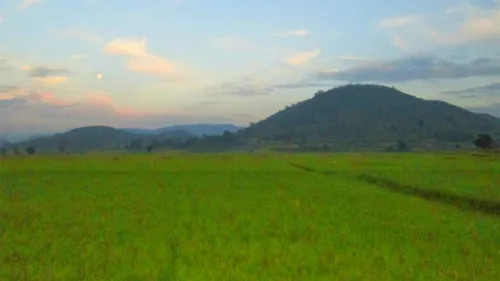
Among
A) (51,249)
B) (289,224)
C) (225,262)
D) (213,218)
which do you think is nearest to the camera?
(225,262)

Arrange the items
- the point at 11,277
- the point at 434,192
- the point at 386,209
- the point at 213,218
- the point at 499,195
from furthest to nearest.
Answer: the point at 434,192
the point at 499,195
the point at 386,209
the point at 213,218
the point at 11,277

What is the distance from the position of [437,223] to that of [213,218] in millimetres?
7740

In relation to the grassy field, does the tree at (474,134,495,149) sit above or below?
above

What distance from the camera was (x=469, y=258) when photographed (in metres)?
12.0

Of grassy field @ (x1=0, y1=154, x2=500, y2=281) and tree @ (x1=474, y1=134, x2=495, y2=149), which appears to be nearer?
grassy field @ (x1=0, y1=154, x2=500, y2=281)

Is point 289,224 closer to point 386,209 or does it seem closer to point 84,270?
point 386,209

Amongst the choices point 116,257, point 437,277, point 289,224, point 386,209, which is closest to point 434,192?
point 386,209

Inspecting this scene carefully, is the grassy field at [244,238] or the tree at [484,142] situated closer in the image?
the grassy field at [244,238]

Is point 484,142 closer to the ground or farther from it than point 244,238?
farther from it

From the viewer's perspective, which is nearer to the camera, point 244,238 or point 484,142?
point 244,238

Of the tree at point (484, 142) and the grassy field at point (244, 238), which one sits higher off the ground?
the tree at point (484, 142)

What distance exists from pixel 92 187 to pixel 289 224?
19.1 metres

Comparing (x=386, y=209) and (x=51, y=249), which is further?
(x=386, y=209)

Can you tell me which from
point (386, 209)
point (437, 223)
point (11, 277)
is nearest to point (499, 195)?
point (386, 209)
